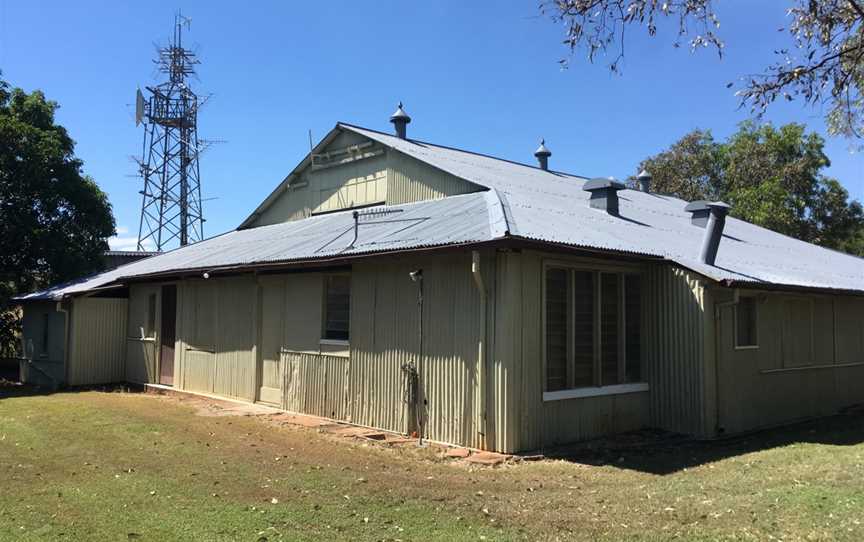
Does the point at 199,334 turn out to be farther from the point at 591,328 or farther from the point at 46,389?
the point at 591,328

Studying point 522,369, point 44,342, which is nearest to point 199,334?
point 44,342

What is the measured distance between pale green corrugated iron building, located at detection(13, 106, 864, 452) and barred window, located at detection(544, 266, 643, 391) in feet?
0.11

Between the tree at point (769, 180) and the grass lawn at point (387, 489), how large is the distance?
→ 2160 centimetres

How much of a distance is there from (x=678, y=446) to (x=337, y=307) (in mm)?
5931

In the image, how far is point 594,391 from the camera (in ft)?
34.6

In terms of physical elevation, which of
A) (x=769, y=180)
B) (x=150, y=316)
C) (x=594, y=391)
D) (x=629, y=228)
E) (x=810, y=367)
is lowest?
(x=594, y=391)

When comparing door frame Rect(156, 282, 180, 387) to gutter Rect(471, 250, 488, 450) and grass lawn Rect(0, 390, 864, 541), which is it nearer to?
grass lawn Rect(0, 390, 864, 541)

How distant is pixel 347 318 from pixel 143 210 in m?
30.1

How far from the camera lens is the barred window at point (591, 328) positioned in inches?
400

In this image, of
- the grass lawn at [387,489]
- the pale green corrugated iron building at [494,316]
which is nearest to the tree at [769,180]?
the pale green corrugated iron building at [494,316]

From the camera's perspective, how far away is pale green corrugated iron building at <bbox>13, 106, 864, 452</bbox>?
31.9 ft

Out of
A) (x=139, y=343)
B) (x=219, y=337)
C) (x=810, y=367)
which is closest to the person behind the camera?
(x=810, y=367)

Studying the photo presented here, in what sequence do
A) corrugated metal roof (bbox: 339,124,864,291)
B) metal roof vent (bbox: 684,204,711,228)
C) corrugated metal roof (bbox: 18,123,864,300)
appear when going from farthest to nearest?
metal roof vent (bbox: 684,204,711,228) < corrugated metal roof (bbox: 339,124,864,291) < corrugated metal roof (bbox: 18,123,864,300)

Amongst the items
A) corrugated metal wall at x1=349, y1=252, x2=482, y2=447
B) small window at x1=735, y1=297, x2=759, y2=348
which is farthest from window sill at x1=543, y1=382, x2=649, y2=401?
small window at x1=735, y1=297, x2=759, y2=348
